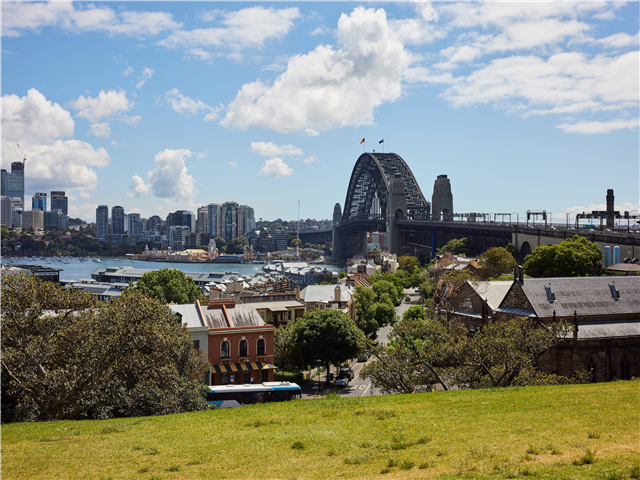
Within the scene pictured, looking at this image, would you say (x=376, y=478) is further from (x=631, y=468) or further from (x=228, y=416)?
(x=228, y=416)

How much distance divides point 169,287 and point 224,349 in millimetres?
24456

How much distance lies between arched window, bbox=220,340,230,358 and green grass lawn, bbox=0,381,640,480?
64.1ft

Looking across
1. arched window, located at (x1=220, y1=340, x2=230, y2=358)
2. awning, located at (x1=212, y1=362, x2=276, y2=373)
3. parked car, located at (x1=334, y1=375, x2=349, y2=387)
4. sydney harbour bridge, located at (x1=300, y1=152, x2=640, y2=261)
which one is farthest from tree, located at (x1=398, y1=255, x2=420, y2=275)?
arched window, located at (x1=220, y1=340, x2=230, y2=358)

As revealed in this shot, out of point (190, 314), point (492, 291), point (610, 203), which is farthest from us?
point (610, 203)

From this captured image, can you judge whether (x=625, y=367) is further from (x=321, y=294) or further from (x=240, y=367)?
(x=321, y=294)

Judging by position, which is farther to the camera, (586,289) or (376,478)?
(586,289)

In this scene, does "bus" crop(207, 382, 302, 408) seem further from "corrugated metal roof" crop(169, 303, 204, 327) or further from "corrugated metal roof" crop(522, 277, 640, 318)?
"corrugated metal roof" crop(522, 277, 640, 318)

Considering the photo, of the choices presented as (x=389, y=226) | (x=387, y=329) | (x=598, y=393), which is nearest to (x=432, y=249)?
(x=389, y=226)

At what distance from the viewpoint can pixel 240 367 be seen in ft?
119

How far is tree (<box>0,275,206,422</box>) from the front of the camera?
17.2 metres

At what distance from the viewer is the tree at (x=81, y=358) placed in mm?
17250

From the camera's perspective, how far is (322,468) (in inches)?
420

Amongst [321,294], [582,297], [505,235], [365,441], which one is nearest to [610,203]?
[505,235]

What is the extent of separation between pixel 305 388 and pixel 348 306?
22.6 meters
